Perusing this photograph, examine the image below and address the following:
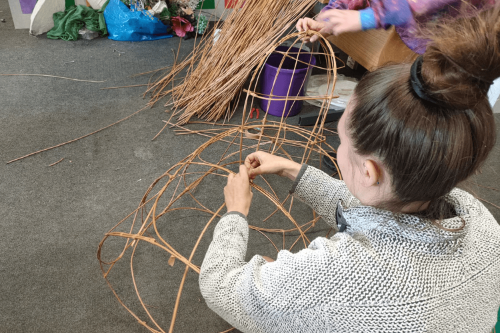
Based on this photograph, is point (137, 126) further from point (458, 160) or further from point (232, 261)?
point (458, 160)

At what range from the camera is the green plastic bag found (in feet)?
9.18

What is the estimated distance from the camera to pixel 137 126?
81.7 inches

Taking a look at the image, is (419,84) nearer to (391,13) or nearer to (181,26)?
(391,13)

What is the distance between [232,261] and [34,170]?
4.45 ft

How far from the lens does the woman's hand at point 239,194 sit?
924 millimetres

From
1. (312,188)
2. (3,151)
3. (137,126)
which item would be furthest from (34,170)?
(312,188)

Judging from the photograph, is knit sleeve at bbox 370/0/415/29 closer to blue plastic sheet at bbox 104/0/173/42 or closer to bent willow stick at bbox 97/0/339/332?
bent willow stick at bbox 97/0/339/332

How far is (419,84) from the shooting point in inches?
22.0

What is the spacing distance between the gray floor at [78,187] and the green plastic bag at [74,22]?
16 centimetres

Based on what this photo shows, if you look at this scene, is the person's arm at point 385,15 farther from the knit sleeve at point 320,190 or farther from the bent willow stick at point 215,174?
the knit sleeve at point 320,190

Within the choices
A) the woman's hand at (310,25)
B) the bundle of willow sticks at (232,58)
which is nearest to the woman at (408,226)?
the woman's hand at (310,25)

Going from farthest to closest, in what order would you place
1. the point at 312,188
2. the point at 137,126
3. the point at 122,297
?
the point at 137,126
the point at 122,297
the point at 312,188

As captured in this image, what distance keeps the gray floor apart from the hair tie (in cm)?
102

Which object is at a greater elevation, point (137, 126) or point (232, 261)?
point (232, 261)
